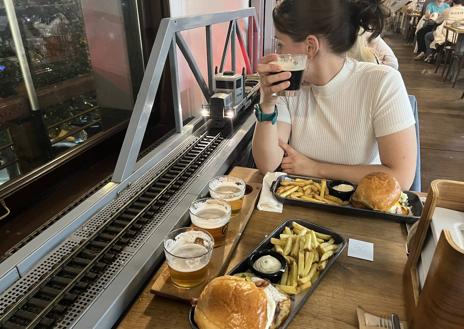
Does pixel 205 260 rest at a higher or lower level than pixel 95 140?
higher

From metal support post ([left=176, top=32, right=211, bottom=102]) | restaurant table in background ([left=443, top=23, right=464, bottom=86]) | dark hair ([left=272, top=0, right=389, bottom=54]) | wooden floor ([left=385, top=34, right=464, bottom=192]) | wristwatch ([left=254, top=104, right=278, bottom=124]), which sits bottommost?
wooden floor ([left=385, top=34, right=464, bottom=192])

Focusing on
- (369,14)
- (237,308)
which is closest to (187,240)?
(237,308)

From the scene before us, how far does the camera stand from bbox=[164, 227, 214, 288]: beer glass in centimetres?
92

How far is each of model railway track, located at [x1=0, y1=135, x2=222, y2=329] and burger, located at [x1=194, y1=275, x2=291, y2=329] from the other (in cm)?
41

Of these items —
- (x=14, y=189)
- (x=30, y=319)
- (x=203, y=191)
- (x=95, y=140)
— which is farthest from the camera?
(x=95, y=140)

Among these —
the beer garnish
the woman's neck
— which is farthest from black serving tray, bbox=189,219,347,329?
the woman's neck

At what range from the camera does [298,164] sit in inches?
63.1

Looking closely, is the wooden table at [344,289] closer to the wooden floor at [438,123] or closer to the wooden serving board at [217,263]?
the wooden serving board at [217,263]

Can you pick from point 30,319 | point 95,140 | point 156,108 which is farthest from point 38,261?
point 156,108

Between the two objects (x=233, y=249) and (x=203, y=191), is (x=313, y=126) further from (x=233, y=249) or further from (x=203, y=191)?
(x=233, y=249)

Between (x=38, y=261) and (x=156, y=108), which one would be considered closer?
(x=38, y=261)

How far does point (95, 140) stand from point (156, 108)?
67cm

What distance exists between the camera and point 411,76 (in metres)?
8.21

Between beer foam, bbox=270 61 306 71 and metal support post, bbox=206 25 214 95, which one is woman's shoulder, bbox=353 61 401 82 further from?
metal support post, bbox=206 25 214 95
